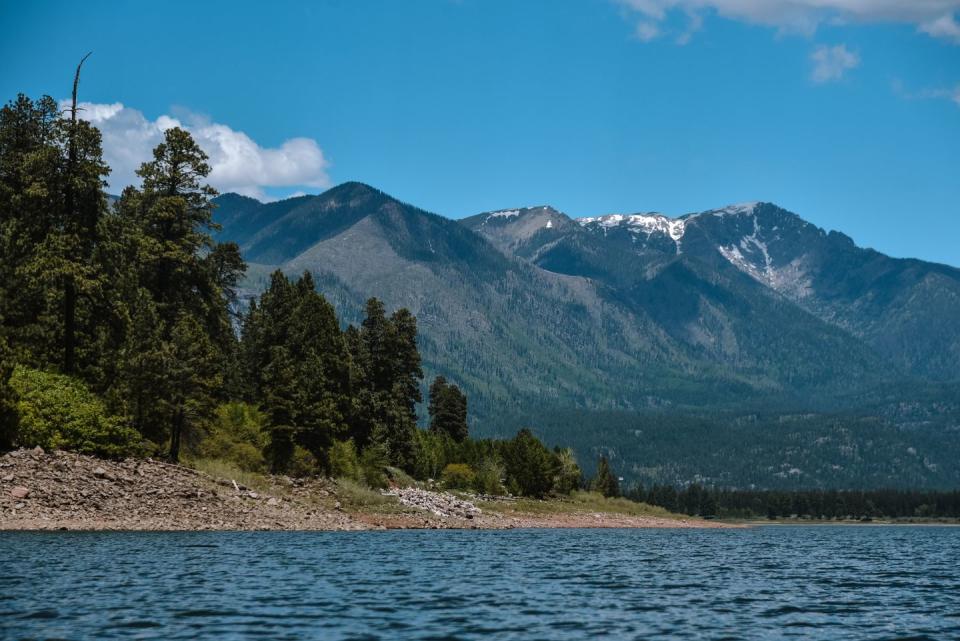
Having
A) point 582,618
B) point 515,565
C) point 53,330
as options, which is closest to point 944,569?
point 515,565

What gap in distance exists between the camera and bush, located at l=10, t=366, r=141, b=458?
61250 millimetres

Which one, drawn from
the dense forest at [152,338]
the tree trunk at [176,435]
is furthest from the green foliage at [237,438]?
the tree trunk at [176,435]

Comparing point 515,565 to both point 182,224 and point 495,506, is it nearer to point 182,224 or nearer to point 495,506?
point 182,224

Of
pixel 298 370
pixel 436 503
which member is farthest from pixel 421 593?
pixel 436 503

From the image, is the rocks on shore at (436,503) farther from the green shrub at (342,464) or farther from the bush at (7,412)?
the bush at (7,412)

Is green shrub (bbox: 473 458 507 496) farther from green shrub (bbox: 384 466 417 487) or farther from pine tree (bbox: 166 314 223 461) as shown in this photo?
pine tree (bbox: 166 314 223 461)

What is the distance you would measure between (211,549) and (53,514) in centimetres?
1283

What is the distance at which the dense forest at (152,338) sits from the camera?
68.0m

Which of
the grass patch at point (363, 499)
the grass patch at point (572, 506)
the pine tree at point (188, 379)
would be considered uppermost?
the pine tree at point (188, 379)

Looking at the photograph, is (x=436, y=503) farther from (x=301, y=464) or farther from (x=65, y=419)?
(x=65, y=419)

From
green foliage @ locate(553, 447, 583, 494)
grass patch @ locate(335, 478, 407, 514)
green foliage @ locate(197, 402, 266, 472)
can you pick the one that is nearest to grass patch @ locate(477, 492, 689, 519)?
green foliage @ locate(553, 447, 583, 494)

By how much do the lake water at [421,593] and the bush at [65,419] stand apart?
10404mm

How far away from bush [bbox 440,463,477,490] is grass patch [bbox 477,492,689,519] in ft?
21.3

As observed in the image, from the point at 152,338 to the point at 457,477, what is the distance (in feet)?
200
